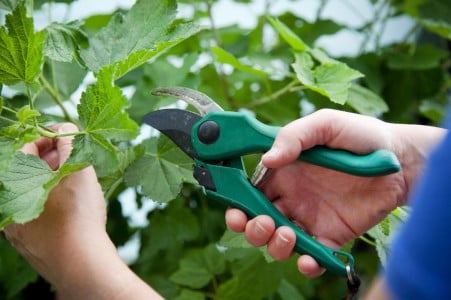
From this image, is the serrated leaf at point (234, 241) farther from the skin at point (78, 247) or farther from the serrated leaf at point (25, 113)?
the serrated leaf at point (25, 113)

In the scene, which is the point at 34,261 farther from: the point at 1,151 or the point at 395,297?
the point at 395,297

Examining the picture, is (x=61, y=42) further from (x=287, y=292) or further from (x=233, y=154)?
(x=287, y=292)

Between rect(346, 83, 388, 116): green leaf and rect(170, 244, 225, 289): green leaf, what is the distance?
0.25 m

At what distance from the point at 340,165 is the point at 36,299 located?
21.9 inches

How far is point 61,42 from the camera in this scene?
25.2 inches

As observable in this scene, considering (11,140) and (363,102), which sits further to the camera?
(363,102)

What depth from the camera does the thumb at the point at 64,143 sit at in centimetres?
64

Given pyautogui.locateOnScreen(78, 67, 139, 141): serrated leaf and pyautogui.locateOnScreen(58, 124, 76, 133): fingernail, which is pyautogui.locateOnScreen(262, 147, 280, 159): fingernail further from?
pyautogui.locateOnScreen(58, 124, 76, 133): fingernail

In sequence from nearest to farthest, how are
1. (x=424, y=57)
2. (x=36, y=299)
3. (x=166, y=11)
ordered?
1. (x=166, y=11)
2. (x=36, y=299)
3. (x=424, y=57)

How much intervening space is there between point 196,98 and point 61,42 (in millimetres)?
147

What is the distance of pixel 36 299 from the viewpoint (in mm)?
912

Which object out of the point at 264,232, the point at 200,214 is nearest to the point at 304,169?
the point at 264,232

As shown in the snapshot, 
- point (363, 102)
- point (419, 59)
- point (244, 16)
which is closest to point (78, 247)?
point (363, 102)

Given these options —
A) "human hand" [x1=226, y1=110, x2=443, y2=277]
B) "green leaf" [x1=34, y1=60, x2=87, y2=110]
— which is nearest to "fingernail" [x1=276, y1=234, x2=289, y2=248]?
"human hand" [x1=226, y1=110, x2=443, y2=277]
